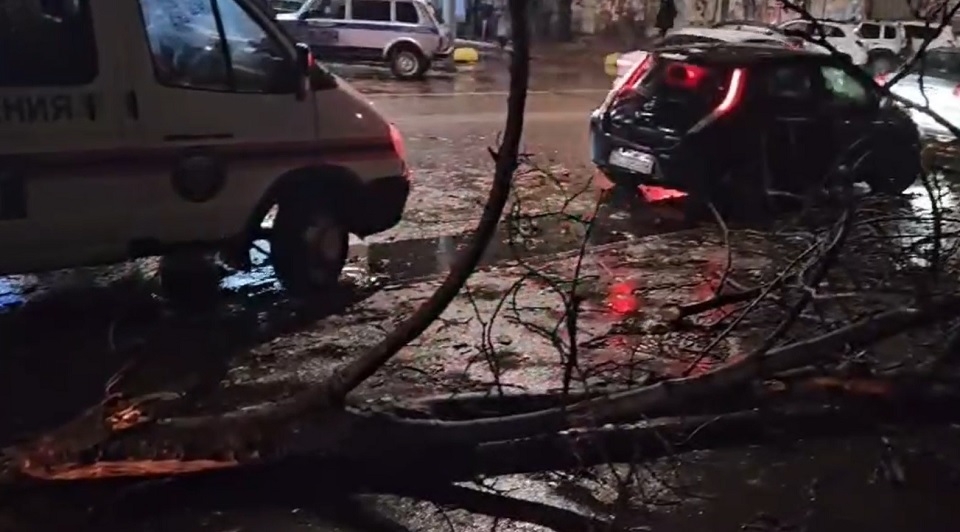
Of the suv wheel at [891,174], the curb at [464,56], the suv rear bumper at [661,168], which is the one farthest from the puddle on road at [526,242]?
the curb at [464,56]

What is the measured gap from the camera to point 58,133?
6016 millimetres

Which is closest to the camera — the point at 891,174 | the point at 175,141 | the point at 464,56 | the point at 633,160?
the point at 175,141

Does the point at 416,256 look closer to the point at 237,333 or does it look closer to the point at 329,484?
the point at 237,333

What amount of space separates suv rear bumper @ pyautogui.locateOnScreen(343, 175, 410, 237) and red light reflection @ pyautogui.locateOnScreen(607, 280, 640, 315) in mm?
1516

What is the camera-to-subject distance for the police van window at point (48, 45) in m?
5.87

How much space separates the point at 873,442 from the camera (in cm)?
533

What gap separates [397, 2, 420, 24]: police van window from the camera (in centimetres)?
2291

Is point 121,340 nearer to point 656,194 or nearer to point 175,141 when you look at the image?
point 175,141

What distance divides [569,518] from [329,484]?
0.94 meters

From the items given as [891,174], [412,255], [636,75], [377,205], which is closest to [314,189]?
[377,205]

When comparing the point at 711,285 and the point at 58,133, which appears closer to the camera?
the point at 58,133

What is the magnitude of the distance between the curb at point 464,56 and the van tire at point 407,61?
412 cm

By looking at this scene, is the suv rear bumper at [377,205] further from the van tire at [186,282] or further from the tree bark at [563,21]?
the tree bark at [563,21]

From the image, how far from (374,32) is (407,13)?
817 millimetres
